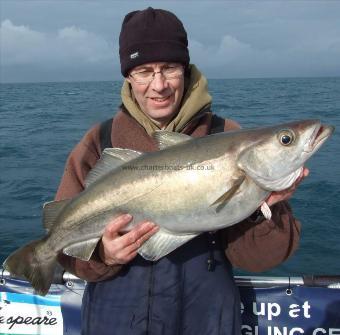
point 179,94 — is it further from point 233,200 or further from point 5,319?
point 5,319

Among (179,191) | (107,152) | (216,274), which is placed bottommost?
(216,274)

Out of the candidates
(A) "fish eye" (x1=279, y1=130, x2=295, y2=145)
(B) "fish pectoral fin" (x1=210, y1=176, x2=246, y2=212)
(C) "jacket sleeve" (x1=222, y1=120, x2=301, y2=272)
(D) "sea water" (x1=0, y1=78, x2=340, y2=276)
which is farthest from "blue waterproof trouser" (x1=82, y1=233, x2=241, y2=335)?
(D) "sea water" (x1=0, y1=78, x2=340, y2=276)

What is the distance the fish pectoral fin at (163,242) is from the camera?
3248 mm

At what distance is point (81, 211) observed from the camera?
3359 mm

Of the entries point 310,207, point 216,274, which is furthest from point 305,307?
point 310,207

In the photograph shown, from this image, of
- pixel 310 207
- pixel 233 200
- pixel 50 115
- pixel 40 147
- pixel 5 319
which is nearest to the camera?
pixel 233 200

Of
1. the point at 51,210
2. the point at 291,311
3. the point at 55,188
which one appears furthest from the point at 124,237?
the point at 55,188

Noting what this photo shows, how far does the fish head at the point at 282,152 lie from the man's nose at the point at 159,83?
80 cm

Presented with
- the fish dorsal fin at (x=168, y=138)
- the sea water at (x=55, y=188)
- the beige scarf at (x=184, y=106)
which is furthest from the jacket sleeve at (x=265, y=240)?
the sea water at (x=55, y=188)

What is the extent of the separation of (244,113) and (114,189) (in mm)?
29145

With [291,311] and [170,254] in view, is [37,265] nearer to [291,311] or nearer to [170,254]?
[170,254]

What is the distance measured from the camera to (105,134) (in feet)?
12.1

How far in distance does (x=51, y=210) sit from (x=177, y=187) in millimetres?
1090

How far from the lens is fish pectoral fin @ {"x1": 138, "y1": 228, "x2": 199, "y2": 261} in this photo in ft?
10.7
